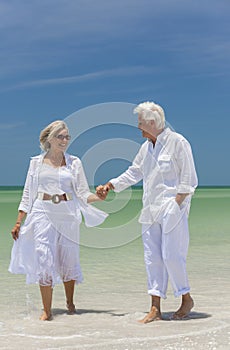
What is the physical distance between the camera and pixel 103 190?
605 cm

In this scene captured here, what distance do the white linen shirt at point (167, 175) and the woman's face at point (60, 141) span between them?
793 millimetres

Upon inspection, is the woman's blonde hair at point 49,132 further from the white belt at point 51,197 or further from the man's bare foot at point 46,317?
the man's bare foot at point 46,317

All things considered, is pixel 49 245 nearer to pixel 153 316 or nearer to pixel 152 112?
pixel 153 316

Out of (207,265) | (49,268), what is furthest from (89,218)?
(207,265)

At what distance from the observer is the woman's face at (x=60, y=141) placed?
5801 mm

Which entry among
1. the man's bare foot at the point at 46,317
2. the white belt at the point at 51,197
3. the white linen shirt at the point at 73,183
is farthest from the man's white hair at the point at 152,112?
the man's bare foot at the point at 46,317

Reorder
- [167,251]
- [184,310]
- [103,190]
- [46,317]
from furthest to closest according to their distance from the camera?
[103,190], [46,317], [184,310], [167,251]

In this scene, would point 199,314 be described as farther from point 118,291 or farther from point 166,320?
point 118,291

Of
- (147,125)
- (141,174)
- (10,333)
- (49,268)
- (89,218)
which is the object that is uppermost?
(147,125)

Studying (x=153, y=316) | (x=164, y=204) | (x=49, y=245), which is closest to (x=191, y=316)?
(x=153, y=316)

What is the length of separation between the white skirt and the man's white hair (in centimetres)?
106

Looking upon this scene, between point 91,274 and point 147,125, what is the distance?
149 inches

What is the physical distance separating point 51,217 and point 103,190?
0.57 m

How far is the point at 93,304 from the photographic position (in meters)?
6.59
